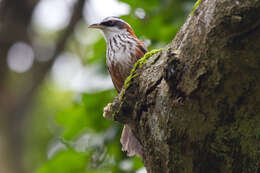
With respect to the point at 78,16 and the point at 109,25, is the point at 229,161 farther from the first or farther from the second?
the point at 78,16

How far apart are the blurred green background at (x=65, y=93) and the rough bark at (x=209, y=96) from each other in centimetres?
194

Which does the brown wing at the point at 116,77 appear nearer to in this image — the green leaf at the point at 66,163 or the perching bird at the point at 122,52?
the perching bird at the point at 122,52

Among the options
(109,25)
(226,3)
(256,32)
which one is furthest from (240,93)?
(109,25)

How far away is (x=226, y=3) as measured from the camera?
2553mm

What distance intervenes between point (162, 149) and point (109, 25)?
299cm


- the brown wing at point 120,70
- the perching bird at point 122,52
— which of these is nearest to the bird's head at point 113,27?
the perching bird at point 122,52

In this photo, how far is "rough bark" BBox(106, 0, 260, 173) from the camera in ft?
8.38

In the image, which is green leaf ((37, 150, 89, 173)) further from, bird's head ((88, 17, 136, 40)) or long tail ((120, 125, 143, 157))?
bird's head ((88, 17, 136, 40))

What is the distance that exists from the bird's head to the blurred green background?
0.35ft

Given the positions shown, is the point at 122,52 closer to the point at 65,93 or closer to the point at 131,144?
the point at 131,144

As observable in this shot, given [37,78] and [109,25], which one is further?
[37,78]

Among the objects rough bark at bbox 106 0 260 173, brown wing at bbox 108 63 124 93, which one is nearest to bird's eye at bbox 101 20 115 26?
brown wing at bbox 108 63 124 93

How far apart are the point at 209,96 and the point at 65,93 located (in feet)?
39.2

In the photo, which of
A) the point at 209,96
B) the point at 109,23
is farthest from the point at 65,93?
the point at 209,96
